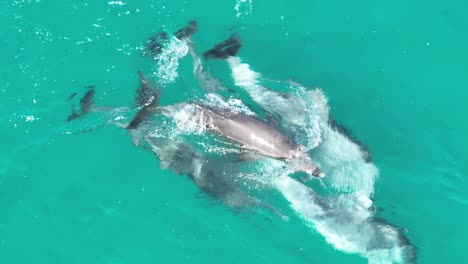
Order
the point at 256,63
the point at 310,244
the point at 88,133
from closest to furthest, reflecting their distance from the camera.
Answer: the point at 310,244
the point at 88,133
the point at 256,63

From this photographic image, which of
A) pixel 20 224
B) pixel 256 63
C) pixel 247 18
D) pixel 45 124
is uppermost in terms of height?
pixel 247 18

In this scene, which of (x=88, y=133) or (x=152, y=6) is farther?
(x=152, y=6)

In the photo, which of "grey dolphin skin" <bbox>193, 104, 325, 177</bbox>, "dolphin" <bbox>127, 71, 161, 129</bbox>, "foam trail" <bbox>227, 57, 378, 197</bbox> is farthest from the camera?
"foam trail" <bbox>227, 57, 378, 197</bbox>

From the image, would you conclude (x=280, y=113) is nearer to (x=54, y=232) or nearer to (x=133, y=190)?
(x=133, y=190)

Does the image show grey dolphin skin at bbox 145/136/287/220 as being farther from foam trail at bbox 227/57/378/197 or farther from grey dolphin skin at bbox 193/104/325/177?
foam trail at bbox 227/57/378/197

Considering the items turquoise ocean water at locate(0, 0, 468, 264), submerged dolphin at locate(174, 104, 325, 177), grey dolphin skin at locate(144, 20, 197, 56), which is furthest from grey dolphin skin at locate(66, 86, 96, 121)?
submerged dolphin at locate(174, 104, 325, 177)

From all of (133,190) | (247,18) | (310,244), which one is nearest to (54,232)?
(133,190)

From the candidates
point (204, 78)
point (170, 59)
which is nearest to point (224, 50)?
point (204, 78)

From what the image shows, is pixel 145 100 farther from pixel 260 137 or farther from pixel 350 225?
pixel 350 225
